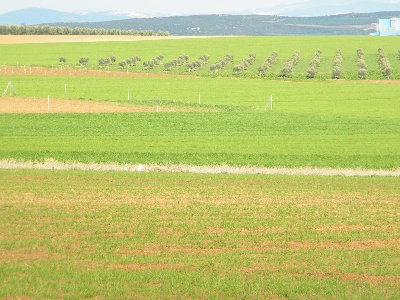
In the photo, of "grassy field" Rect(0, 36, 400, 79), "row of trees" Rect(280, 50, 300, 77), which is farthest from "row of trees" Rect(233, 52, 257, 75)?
"row of trees" Rect(280, 50, 300, 77)

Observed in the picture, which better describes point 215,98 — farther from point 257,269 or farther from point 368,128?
point 257,269

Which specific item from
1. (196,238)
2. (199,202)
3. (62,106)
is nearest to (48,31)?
(62,106)

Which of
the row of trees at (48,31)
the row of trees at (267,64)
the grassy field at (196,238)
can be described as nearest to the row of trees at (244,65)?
the row of trees at (267,64)

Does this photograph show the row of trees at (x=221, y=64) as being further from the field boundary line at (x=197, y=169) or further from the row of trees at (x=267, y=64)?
the field boundary line at (x=197, y=169)

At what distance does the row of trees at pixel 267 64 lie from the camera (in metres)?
88.5

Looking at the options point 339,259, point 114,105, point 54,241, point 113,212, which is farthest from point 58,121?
point 339,259

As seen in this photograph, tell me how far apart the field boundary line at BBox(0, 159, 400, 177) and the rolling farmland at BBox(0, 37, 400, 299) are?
1.34 feet

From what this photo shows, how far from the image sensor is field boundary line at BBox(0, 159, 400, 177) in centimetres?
2986

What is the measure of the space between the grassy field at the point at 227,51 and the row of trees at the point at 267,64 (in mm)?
696

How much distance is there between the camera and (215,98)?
202 feet

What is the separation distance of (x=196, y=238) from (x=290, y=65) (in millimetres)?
74703

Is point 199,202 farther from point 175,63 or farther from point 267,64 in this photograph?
Answer: point 175,63

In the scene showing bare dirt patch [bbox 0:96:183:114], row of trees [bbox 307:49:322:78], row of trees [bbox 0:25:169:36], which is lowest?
bare dirt patch [bbox 0:96:183:114]

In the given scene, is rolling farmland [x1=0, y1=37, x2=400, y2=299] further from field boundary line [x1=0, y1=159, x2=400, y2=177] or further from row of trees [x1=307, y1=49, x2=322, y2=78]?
row of trees [x1=307, y1=49, x2=322, y2=78]
